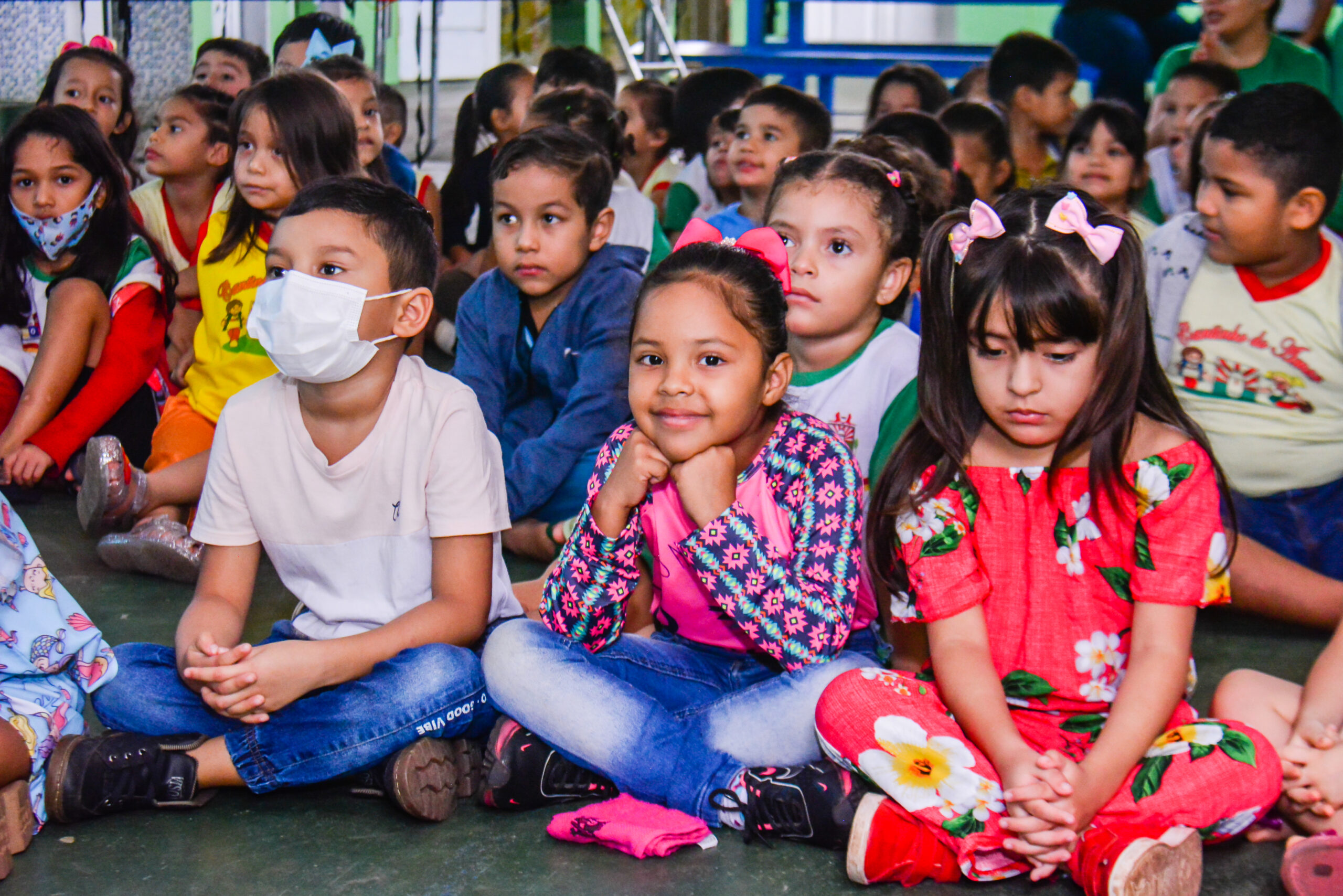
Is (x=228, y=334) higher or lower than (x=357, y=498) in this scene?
higher

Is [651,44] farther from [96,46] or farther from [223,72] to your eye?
[96,46]

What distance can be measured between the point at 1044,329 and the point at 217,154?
2730 millimetres

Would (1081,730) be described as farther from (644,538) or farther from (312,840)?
(312,840)

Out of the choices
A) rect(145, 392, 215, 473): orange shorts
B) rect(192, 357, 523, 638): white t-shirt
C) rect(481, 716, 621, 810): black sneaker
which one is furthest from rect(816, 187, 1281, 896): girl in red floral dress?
rect(145, 392, 215, 473): orange shorts

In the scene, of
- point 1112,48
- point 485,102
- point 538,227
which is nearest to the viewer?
point 538,227

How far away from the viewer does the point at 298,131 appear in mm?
2879

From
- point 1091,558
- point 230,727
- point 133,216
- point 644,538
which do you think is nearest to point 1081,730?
point 1091,558

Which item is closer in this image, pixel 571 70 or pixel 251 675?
pixel 251 675

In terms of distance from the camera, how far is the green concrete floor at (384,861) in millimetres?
1575

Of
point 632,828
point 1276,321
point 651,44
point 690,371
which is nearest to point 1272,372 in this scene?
point 1276,321

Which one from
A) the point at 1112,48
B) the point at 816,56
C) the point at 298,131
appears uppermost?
the point at 816,56

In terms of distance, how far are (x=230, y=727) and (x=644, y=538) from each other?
2.17ft

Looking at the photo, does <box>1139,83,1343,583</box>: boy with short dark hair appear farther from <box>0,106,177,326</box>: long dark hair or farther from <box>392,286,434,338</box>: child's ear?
<box>0,106,177,326</box>: long dark hair

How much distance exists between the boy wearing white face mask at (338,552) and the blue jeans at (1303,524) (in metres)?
1.60
